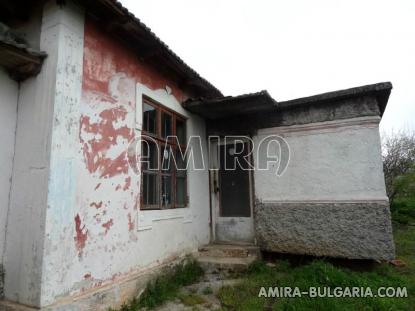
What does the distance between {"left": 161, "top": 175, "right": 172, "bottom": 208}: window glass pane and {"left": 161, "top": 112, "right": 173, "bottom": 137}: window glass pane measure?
0.79 meters

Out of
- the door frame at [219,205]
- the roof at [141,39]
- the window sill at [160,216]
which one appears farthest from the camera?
the door frame at [219,205]

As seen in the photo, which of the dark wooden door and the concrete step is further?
the dark wooden door

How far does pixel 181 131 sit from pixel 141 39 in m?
2.00

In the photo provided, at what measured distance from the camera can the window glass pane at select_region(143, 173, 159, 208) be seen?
4.05 meters

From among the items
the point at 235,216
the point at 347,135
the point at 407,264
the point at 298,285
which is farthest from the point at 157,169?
the point at 407,264

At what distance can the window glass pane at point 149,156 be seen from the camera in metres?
4.11

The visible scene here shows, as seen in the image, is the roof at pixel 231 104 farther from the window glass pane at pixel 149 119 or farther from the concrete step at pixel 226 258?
the concrete step at pixel 226 258

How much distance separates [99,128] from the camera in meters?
3.22

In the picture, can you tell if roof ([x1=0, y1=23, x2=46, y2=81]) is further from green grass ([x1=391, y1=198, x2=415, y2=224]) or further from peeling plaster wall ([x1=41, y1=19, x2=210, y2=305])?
green grass ([x1=391, y1=198, x2=415, y2=224])

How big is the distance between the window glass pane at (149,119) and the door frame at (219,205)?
200 cm

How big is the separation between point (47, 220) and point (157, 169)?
6.70 feet
